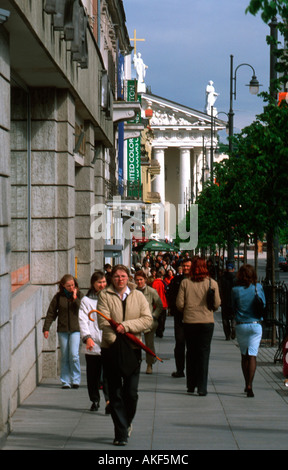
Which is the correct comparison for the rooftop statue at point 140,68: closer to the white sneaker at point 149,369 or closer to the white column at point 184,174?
the white column at point 184,174

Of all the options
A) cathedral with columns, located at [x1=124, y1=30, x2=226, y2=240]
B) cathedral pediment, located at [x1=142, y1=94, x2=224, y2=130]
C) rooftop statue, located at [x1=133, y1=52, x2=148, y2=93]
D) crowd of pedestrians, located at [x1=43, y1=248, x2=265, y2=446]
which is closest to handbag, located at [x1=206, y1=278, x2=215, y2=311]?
crowd of pedestrians, located at [x1=43, y1=248, x2=265, y2=446]

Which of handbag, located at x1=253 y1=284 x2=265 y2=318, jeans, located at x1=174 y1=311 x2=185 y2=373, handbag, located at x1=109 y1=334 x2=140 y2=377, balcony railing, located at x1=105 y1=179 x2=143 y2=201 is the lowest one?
jeans, located at x1=174 y1=311 x2=185 y2=373

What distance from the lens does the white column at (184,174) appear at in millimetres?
124812

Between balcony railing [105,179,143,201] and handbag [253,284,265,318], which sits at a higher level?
balcony railing [105,179,143,201]

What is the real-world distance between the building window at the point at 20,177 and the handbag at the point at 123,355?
4275 mm

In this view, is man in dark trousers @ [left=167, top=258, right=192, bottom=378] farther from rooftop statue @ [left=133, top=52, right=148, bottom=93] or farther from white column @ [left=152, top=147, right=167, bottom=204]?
white column @ [left=152, top=147, right=167, bottom=204]

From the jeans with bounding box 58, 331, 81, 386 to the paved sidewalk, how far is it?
0.68 ft

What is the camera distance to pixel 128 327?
28.7ft

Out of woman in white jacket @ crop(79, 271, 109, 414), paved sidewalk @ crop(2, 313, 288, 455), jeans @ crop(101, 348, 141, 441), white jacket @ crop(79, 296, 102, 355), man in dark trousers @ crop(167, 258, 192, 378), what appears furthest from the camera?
man in dark trousers @ crop(167, 258, 192, 378)


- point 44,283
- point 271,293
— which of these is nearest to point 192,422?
point 44,283

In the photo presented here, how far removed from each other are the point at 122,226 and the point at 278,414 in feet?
109

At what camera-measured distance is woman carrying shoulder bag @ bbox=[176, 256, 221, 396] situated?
12.3 meters

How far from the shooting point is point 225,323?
70.7 feet
